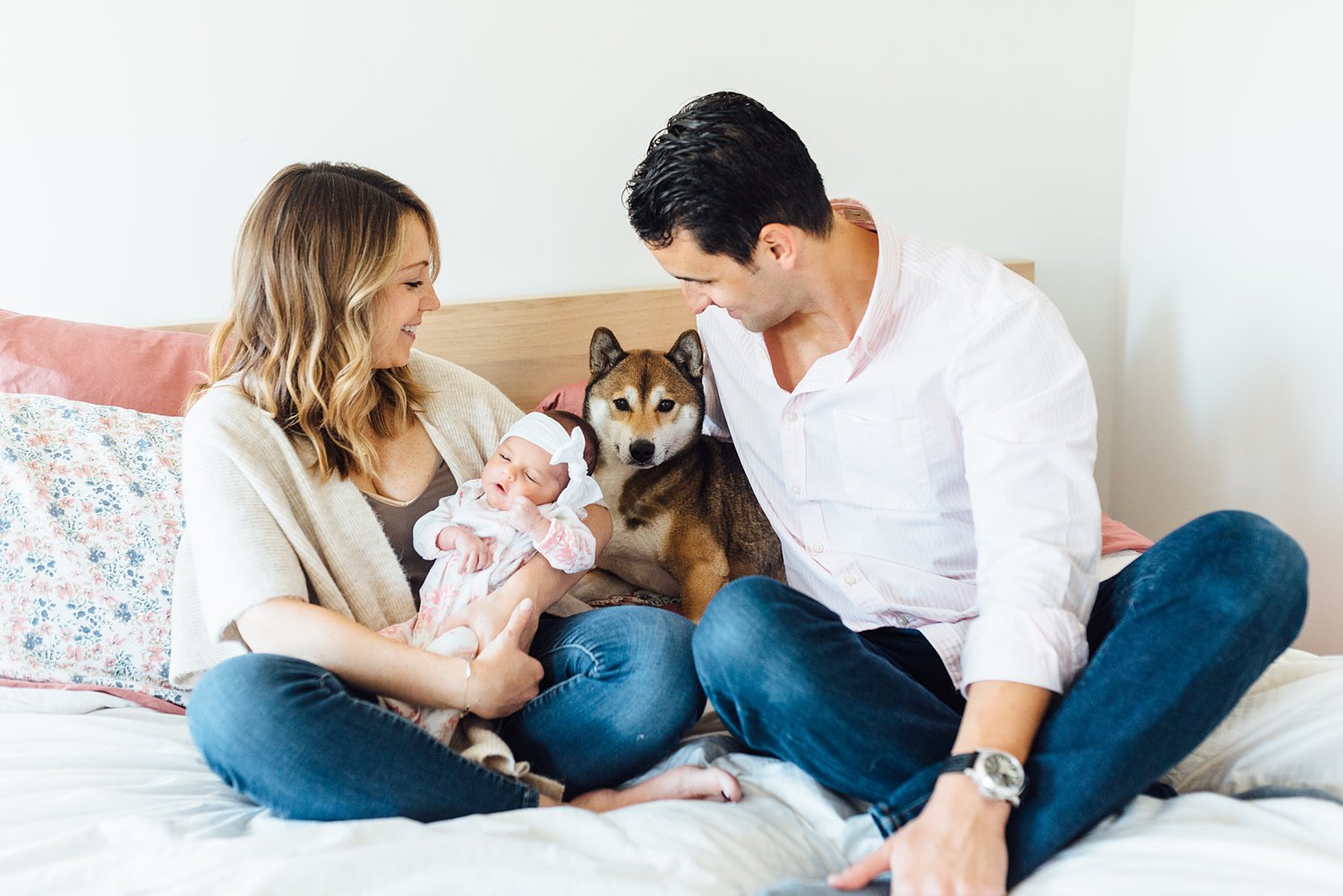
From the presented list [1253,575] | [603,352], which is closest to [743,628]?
[1253,575]

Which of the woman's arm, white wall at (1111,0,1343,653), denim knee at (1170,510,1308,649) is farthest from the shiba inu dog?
white wall at (1111,0,1343,653)

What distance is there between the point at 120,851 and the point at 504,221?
1408 mm

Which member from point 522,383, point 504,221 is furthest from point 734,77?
point 522,383

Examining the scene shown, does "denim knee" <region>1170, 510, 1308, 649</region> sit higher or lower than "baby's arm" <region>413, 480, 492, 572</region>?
higher

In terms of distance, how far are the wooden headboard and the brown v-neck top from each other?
0.56 meters

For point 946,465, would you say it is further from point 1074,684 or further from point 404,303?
point 404,303

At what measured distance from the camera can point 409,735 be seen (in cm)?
118

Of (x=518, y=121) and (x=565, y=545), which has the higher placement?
(x=518, y=121)

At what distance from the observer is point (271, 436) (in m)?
1.43

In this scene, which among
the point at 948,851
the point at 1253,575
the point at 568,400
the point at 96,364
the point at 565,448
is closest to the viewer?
the point at 948,851

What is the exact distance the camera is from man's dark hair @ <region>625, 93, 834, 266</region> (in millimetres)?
1328

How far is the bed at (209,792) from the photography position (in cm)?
98

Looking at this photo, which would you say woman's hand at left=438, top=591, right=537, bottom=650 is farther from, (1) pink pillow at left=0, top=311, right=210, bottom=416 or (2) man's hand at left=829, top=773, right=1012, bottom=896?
(1) pink pillow at left=0, top=311, right=210, bottom=416

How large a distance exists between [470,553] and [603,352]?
56cm
